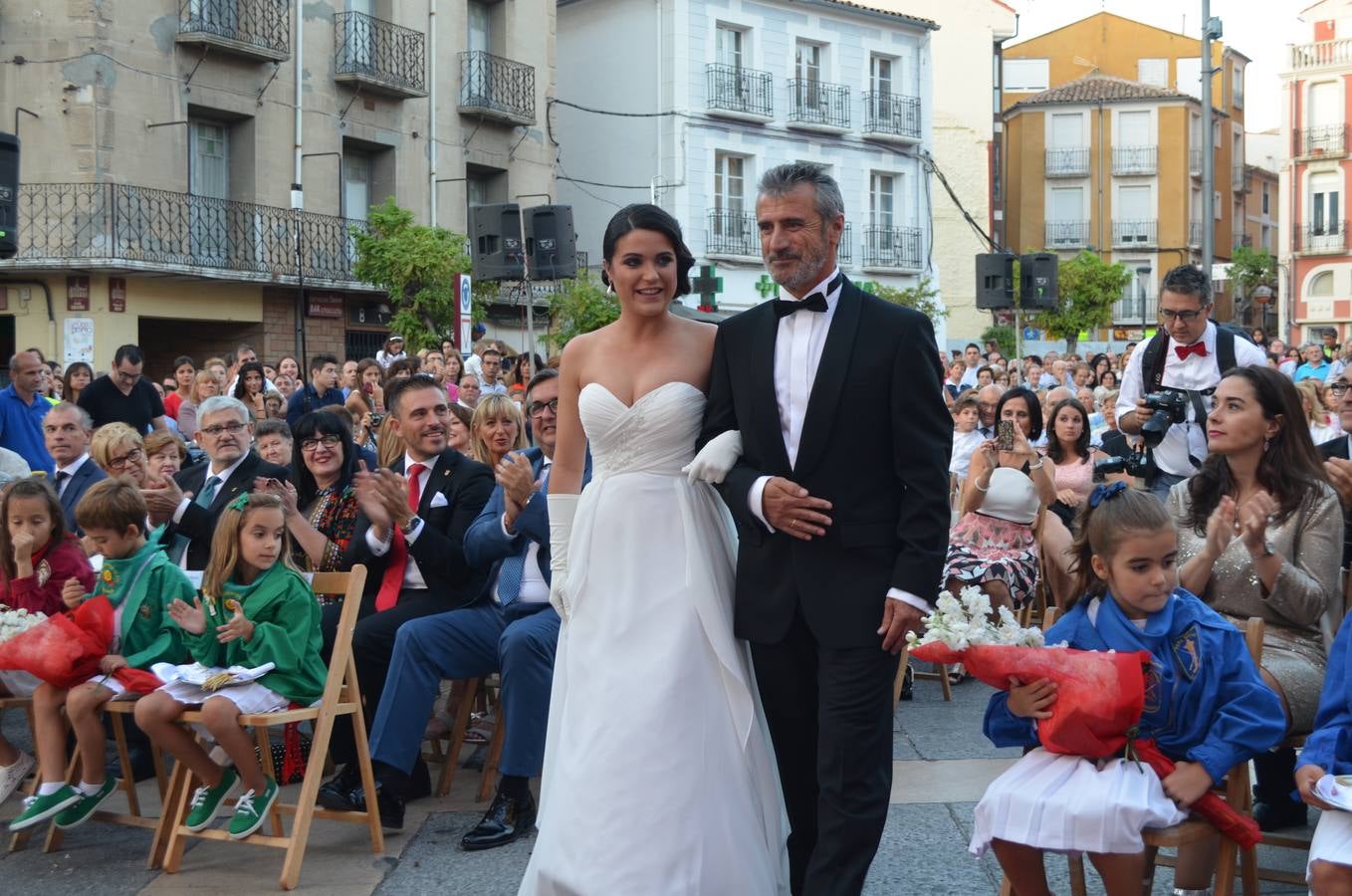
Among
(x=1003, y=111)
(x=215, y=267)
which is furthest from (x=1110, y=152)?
(x=215, y=267)

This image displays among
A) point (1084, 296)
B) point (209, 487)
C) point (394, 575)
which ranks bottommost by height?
point (394, 575)

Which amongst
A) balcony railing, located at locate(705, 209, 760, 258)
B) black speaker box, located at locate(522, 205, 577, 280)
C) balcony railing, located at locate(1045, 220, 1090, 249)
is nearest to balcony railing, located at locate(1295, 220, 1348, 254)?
balcony railing, located at locate(1045, 220, 1090, 249)

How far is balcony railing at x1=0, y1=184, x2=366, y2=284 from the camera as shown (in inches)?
Result: 823

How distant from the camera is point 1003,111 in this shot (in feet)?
173

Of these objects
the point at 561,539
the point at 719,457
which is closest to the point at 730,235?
the point at 561,539

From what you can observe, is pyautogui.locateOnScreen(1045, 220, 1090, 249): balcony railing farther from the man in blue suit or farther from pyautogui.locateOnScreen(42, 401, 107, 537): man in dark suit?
the man in blue suit

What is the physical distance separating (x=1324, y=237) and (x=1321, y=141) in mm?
3292

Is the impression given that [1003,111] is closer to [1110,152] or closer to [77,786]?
[1110,152]

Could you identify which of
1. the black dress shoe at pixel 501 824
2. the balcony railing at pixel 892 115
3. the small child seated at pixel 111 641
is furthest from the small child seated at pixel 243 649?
the balcony railing at pixel 892 115

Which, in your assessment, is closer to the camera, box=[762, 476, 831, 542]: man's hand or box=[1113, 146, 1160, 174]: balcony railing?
box=[762, 476, 831, 542]: man's hand

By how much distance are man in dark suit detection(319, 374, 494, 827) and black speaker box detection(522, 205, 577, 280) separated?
8.62 metres

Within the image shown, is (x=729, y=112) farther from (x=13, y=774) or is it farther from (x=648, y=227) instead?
(x=648, y=227)

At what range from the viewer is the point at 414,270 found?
21922 millimetres

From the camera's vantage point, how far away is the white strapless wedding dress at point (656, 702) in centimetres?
412
